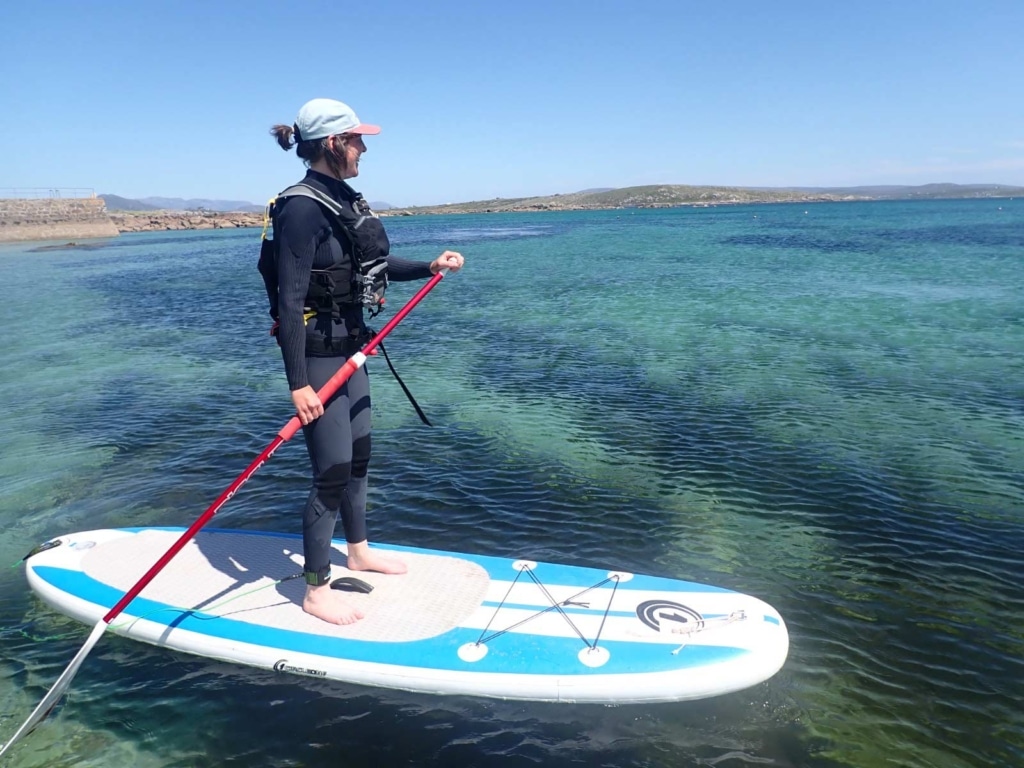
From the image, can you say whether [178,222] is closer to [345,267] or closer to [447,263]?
[447,263]

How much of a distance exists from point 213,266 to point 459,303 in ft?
102

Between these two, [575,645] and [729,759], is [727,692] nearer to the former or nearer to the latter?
[729,759]

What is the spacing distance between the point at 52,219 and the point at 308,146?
111m

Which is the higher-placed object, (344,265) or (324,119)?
(324,119)

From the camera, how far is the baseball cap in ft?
16.3

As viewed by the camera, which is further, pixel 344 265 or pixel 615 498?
pixel 615 498

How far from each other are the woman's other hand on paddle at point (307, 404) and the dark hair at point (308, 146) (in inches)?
68.4

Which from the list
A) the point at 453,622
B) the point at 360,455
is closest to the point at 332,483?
the point at 360,455

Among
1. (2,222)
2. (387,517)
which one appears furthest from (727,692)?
(2,222)

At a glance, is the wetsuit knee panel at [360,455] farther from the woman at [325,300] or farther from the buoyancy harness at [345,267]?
the buoyancy harness at [345,267]

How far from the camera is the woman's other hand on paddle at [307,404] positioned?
484 centimetres

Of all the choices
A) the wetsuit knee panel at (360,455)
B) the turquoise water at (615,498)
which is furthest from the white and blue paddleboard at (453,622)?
the wetsuit knee panel at (360,455)

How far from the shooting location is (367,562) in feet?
21.1

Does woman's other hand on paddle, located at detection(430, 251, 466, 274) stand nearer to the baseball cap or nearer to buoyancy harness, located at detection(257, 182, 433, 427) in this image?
buoyancy harness, located at detection(257, 182, 433, 427)
